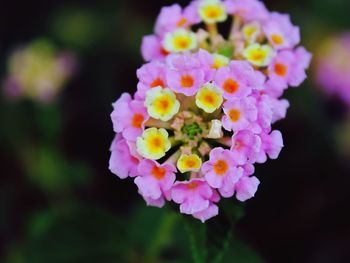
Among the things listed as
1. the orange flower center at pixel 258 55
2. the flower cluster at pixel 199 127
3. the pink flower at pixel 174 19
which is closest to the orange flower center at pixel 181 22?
the pink flower at pixel 174 19

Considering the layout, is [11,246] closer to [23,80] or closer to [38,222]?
[38,222]

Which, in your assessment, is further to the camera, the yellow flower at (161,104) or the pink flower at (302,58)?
the pink flower at (302,58)

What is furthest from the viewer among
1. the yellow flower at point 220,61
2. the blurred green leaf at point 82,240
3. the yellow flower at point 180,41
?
the blurred green leaf at point 82,240

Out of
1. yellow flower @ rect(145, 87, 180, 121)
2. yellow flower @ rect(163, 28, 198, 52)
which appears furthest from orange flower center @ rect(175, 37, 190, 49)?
yellow flower @ rect(145, 87, 180, 121)

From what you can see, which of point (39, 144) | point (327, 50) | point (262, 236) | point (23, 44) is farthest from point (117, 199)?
point (327, 50)

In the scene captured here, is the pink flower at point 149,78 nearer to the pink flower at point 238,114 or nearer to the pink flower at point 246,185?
the pink flower at point 238,114
